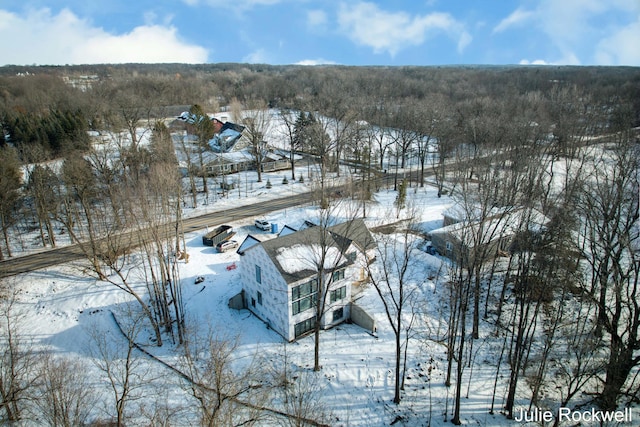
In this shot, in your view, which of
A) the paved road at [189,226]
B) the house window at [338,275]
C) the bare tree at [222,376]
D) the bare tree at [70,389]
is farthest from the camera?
the paved road at [189,226]

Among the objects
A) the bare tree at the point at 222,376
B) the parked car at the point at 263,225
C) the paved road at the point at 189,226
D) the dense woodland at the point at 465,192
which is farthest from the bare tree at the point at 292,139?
the bare tree at the point at 222,376

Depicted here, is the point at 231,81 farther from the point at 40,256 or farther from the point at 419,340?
the point at 419,340

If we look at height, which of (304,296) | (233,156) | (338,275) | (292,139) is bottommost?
(304,296)

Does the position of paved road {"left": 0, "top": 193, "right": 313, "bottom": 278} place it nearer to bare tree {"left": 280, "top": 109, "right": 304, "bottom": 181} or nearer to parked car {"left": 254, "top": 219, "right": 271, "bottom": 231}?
parked car {"left": 254, "top": 219, "right": 271, "bottom": 231}

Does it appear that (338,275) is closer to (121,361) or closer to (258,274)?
Answer: (258,274)

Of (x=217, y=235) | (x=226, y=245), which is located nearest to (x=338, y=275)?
(x=226, y=245)

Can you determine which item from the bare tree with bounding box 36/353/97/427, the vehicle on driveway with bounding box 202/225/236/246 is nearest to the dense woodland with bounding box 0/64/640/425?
the bare tree with bounding box 36/353/97/427

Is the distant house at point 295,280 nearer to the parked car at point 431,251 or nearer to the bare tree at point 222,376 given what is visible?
the bare tree at point 222,376
